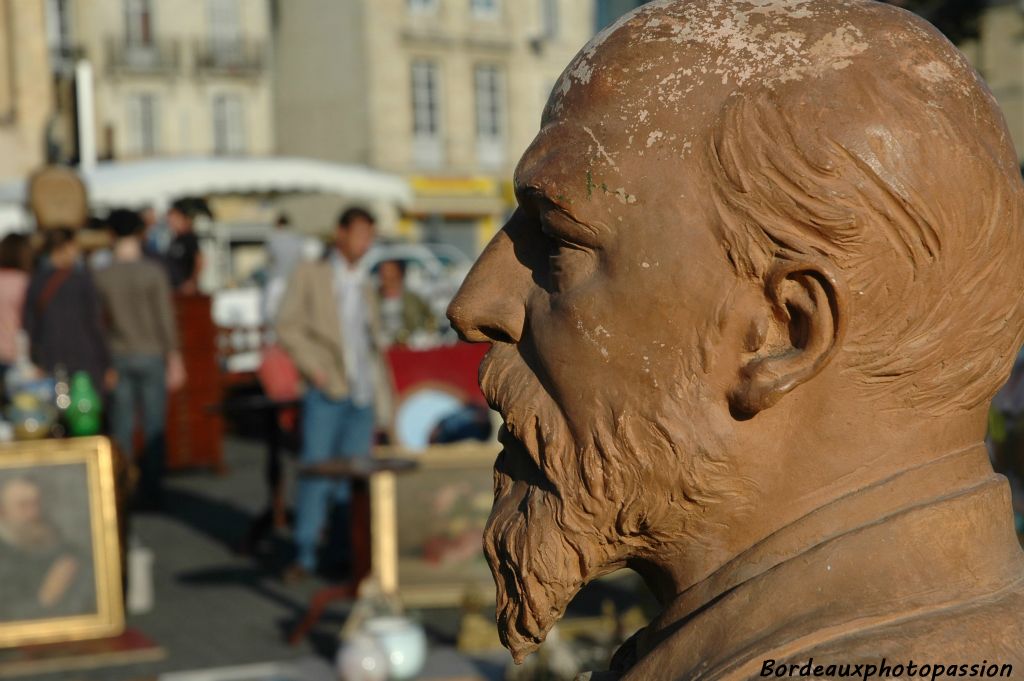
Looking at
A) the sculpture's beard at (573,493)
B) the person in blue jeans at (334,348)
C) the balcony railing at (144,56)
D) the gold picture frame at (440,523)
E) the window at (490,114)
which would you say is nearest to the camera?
the sculpture's beard at (573,493)

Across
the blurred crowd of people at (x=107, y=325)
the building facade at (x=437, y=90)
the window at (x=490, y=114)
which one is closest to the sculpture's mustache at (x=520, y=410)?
the blurred crowd of people at (x=107, y=325)

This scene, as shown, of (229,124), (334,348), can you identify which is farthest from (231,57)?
(334,348)

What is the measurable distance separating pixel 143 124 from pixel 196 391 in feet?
85.5

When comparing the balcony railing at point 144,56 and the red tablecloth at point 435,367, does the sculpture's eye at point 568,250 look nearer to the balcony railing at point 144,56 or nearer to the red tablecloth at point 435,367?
the red tablecloth at point 435,367

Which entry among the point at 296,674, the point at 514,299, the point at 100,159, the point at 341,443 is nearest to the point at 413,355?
the point at 341,443

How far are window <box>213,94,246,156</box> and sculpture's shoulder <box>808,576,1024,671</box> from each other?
36.1 meters

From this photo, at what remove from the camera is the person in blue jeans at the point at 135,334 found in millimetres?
9164

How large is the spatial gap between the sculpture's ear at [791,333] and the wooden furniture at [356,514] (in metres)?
5.30

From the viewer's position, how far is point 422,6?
32.2 meters

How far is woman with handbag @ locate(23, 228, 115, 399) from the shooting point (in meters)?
8.20

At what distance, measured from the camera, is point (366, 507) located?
700 centimetres

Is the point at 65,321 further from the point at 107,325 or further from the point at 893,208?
the point at 893,208

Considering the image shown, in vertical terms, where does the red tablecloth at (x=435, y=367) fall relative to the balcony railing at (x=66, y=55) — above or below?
below

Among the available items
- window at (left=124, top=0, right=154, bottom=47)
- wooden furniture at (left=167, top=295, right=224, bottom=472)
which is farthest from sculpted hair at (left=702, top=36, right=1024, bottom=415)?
window at (left=124, top=0, right=154, bottom=47)
